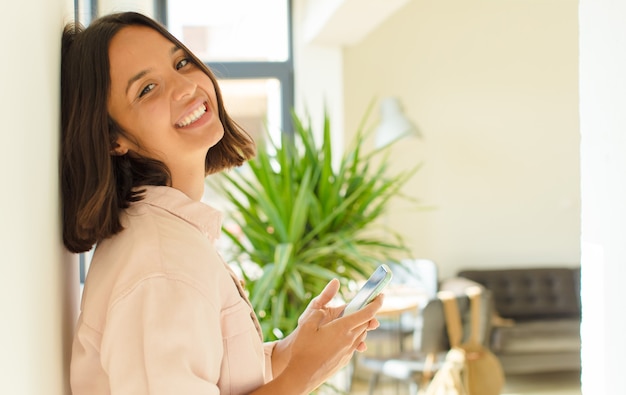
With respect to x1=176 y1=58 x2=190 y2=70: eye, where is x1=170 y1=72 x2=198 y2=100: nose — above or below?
below

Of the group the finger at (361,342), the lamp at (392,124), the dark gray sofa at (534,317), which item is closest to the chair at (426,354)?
the dark gray sofa at (534,317)

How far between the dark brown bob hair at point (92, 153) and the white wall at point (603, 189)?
764mm

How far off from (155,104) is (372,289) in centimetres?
46

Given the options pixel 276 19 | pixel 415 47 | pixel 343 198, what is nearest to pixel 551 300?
pixel 415 47

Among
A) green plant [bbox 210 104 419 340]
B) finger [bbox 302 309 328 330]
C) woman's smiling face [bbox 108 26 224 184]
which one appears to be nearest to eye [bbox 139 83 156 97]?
woman's smiling face [bbox 108 26 224 184]

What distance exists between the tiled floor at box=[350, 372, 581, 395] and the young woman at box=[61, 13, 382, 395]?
17.4ft

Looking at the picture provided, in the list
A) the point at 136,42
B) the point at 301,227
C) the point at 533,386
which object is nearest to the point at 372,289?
the point at 136,42

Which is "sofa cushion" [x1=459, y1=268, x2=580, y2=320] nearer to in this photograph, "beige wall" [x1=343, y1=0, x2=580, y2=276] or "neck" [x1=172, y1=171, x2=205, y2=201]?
"beige wall" [x1=343, y1=0, x2=580, y2=276]

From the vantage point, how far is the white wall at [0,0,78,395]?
0.80 meters

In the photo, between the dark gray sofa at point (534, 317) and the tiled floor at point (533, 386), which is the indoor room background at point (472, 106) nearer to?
the dark gray sofa at point (534, 317)

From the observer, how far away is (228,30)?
642 centimetres

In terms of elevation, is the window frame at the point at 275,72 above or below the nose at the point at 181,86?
above

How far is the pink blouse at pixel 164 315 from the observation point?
1.07 meters

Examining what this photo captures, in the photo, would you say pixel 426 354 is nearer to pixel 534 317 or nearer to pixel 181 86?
pixel 534 317
